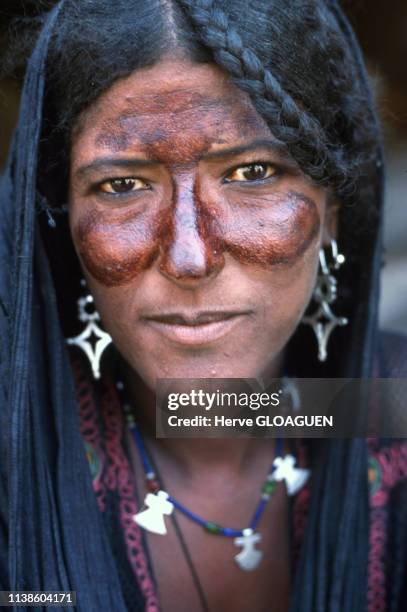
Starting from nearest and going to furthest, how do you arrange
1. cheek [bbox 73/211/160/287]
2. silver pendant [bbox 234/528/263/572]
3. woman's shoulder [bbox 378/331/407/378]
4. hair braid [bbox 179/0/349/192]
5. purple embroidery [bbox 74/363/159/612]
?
1. hair braid [bbox 179/0/349/192]
2. cheek [bbox 73/211/160/287]
3. purple embroidery [bbox 74/363/159/612]
4. silver pendant [bbox 234/528/263/572]
5. woman's shoulder [bbox 378/331/407/378]

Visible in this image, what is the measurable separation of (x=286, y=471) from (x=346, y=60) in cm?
99

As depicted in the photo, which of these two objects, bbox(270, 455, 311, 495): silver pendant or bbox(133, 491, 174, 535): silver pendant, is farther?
bbox(270, 455, 311, 495): silver pendant

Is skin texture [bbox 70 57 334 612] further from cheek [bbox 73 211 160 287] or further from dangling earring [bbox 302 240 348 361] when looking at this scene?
dangling earring [bbox 302 240 348 361]

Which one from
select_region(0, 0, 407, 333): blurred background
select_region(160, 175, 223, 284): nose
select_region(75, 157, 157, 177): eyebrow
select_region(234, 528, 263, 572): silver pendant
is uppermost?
select_region(0, 0, 407, 333): blurred background

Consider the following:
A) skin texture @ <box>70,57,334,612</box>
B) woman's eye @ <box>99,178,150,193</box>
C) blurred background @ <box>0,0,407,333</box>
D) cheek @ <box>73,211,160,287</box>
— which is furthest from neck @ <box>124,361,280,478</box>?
blurred background @ <box>0,0,407,333</box>

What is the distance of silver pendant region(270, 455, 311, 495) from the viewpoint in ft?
5.97

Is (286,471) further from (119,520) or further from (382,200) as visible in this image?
(382,200)

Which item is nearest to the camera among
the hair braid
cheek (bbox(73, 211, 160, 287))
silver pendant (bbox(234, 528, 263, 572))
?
the hair braid

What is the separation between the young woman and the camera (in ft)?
4.52

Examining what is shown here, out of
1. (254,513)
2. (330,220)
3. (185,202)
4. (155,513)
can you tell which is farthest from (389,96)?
(155,513)

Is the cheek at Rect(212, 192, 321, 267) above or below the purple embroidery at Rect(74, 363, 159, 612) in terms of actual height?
above

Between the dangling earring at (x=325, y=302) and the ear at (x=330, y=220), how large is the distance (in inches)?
0.8

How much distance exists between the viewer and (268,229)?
4.67 feet

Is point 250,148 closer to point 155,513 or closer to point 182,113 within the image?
point 182,113
